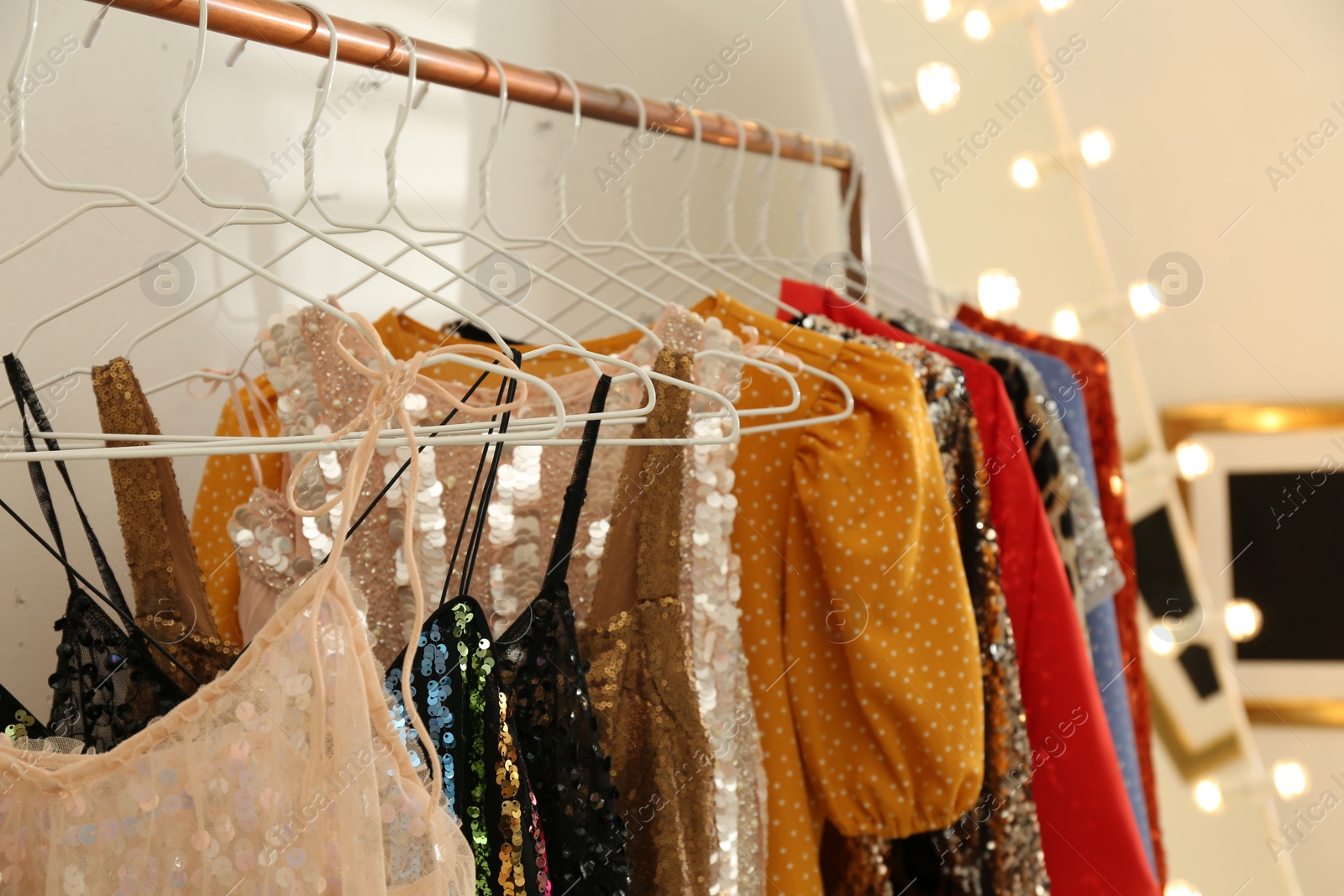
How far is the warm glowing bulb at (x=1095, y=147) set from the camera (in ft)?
6.64

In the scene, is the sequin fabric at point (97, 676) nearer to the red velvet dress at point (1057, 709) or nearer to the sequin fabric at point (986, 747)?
the sequin fabric at point (986, 747)

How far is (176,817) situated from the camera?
1.80 feet

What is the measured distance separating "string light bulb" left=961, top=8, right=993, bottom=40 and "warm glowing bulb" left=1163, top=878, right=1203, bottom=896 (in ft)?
5.06

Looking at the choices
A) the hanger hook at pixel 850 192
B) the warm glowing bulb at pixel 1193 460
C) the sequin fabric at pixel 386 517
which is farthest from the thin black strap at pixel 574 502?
the warm glowing bulb at pixel 1193 460

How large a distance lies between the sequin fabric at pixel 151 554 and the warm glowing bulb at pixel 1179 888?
5.34 feet

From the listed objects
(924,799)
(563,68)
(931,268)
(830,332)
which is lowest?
(924,799)

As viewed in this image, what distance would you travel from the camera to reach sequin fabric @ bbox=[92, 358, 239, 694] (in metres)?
0.69

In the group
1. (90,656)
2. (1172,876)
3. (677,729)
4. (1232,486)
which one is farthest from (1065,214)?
(90,656)

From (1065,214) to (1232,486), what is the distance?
72cm

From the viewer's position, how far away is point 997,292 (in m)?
1.75

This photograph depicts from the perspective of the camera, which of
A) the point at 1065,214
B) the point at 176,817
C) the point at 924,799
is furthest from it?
the point at 1065,214

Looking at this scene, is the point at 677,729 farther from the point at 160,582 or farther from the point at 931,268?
the point at 931,268

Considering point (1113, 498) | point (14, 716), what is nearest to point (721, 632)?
point (14, 716)

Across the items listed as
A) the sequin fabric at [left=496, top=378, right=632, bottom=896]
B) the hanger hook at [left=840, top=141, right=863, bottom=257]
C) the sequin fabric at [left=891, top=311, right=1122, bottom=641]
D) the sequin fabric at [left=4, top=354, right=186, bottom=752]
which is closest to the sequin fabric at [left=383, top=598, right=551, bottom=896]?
the sequin fabric at [left=496, top=378, right=632, bottom=896]
